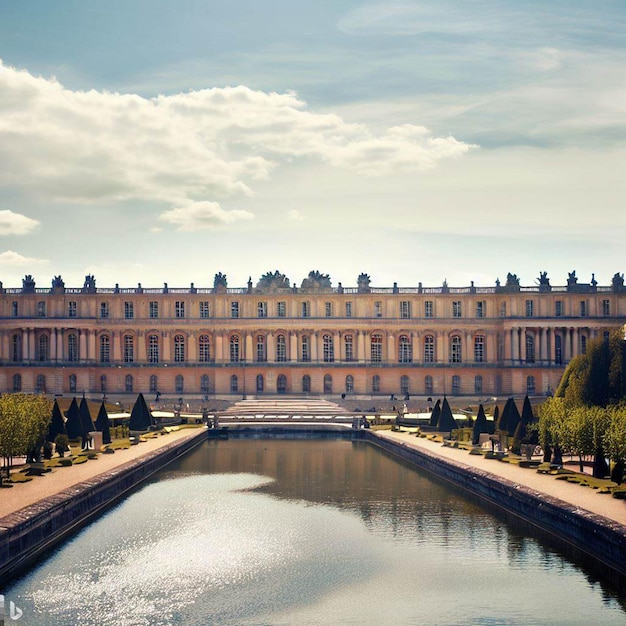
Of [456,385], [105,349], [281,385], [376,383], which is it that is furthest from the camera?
[105,349]

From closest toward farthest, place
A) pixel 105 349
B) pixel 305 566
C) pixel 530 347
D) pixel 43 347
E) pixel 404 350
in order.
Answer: pixel 305 566 < pixel 530 347 < pixel 43 347 < pixel 404 350 < pixel 105 349

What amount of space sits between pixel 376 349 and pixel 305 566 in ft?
223

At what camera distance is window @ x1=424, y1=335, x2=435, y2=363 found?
96.1 metres

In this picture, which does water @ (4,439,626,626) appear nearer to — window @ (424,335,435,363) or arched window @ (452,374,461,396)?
arched window @ (452,374,461,396)

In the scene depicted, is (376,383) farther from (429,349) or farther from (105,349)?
(105,349)

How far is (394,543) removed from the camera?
31781 millimetres

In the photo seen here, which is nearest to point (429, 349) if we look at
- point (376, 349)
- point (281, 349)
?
point (376, 349)

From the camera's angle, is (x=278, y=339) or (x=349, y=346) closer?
(x=349, y=346)

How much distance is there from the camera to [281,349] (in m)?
96.6

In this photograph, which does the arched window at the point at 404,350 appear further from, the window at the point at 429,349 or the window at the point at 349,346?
the window at the point at 349,346

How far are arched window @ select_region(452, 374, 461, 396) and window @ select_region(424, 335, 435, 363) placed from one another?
9.08ft

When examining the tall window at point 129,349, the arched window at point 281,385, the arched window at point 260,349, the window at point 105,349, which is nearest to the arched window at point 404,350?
the arched window at point 281,385

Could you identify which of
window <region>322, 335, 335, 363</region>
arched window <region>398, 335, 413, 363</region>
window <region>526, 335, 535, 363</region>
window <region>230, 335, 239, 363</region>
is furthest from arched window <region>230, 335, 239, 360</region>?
window <region>526, 335, 535, 363</region>

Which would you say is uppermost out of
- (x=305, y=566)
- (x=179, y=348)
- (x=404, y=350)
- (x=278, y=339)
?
(x=278, y=339)
